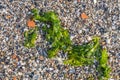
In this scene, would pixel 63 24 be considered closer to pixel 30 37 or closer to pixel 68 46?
pixel 68 46

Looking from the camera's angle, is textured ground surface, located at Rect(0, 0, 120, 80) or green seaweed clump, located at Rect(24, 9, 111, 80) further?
green seaweed clump, located at Rect(24, 9, 111, 80)

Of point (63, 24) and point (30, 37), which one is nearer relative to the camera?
point (30, 37)

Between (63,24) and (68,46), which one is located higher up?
(63,24)

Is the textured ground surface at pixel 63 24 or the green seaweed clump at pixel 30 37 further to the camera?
the green seaweed clump at pixel 30 37

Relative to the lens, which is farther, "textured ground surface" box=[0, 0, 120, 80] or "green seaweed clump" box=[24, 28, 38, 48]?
"green seaweed clump" box=[24, 28, 38, 48]

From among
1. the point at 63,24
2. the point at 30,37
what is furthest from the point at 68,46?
the point at 30,37

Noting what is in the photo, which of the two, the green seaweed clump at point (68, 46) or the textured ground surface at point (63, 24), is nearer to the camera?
the textured ground surface at point (63, 24)

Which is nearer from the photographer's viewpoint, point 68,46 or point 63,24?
point 68,46

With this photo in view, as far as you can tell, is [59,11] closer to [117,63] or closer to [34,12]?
[34,12]
